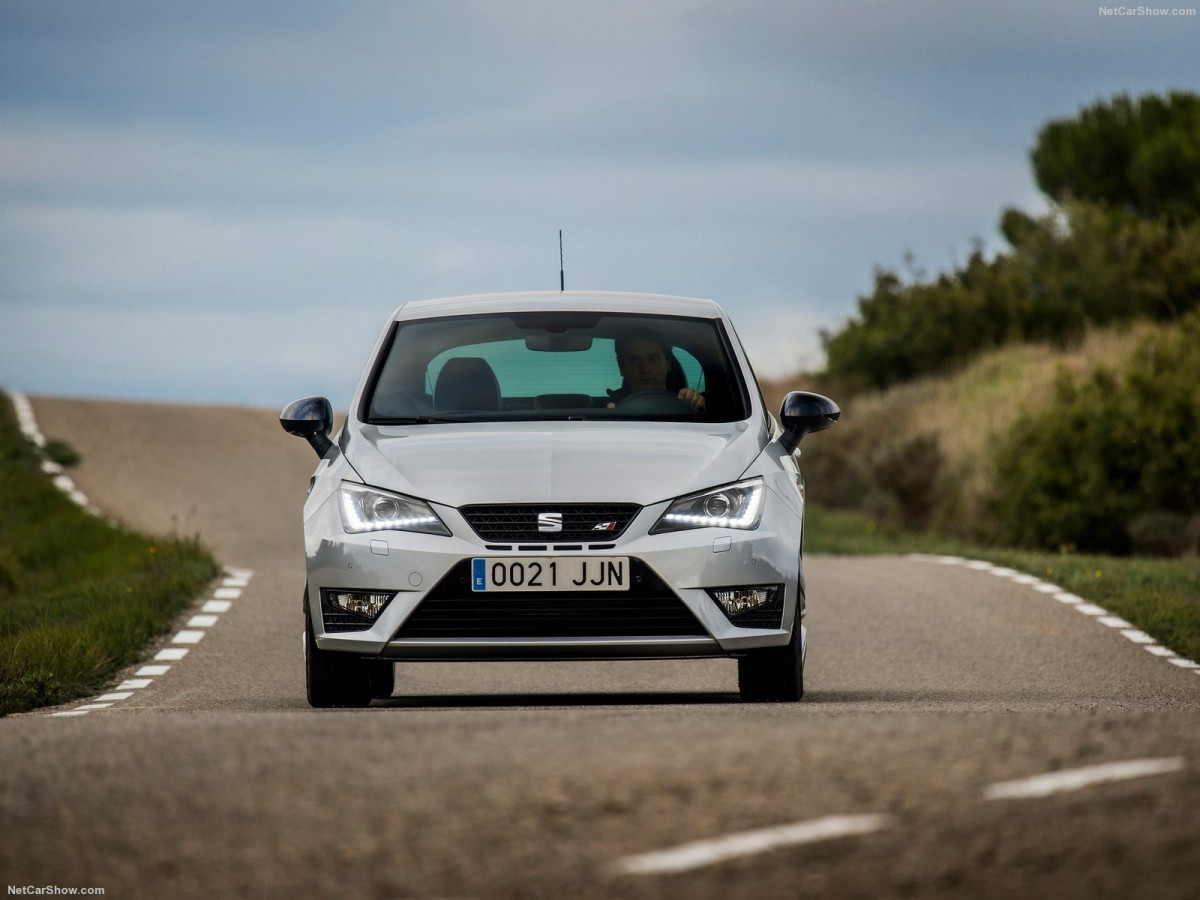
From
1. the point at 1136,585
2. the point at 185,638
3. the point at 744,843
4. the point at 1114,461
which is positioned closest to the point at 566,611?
the point at 744,843

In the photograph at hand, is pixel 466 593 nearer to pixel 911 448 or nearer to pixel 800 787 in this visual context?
pixel 800 787

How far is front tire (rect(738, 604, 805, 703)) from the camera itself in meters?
8.95

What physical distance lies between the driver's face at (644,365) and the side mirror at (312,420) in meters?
1.50

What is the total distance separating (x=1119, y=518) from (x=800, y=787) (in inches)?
1050

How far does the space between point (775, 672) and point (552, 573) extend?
1310 mm

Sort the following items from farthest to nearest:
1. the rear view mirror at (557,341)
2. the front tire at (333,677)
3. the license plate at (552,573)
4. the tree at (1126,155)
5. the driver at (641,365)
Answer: the tree at (1126,155)
the rear view mirror at (557,341)
the driver at (641,365)
the front tire at (333,677)
the license plate at (552,573)

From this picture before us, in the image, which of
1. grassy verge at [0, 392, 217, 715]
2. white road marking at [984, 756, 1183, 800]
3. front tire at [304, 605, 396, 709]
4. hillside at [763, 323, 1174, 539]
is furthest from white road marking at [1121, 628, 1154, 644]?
hillside at [763, 323, 1174, 539]

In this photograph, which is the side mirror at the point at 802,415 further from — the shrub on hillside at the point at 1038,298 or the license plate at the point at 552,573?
the shrub on hillside at the point at 1038,298

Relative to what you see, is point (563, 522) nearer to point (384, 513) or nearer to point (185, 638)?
point (384, 513)

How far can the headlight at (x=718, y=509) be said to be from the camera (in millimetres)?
8430

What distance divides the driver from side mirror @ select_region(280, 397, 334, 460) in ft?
4.64

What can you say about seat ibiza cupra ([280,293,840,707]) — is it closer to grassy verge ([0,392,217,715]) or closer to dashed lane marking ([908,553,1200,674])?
grassy verge ([0,392,217,715])

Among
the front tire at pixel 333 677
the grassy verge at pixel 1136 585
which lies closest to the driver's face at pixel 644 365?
the front tire at pixel 333 677

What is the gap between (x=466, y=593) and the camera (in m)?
8.41
